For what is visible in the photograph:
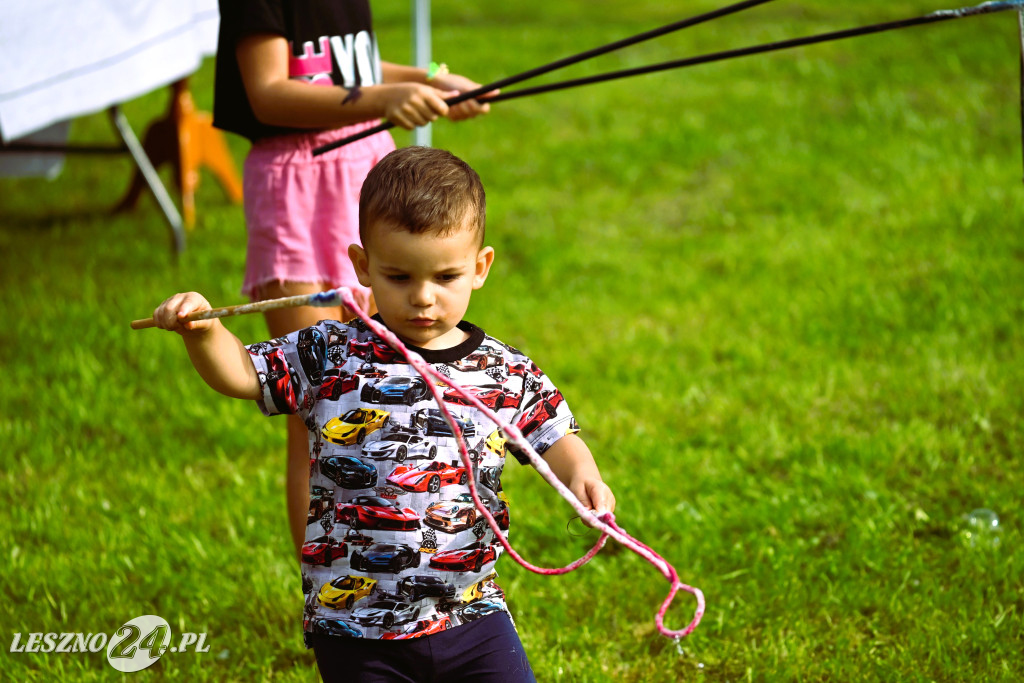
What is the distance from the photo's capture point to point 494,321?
15.5 feet

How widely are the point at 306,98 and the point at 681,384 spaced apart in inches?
87.7

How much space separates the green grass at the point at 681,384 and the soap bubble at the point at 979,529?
3 cm

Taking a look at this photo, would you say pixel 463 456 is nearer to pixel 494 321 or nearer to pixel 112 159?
pixel 494 321

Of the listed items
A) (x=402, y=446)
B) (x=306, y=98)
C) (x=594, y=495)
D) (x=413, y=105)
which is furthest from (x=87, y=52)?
(x=594, y=495)

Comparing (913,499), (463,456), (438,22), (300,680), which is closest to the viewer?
(463,456)

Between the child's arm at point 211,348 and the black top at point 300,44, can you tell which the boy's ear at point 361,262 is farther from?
the black top at point 300,44

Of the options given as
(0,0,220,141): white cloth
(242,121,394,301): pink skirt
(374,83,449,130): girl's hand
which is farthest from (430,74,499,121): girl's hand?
(0,0,220,141): white cloth

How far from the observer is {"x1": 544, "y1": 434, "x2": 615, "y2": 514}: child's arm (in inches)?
73.8

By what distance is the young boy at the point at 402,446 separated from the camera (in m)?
1.86

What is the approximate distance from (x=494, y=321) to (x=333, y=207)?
215 centimetres

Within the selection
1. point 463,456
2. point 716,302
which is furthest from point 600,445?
point 463,456

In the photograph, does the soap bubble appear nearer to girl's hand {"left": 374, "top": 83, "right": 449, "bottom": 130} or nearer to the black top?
girl's hand {"left": 374, "top": 83, "right": 449, "bottom": 130}

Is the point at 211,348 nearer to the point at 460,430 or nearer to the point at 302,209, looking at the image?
the point at 460,430

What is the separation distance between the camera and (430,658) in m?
1.88
